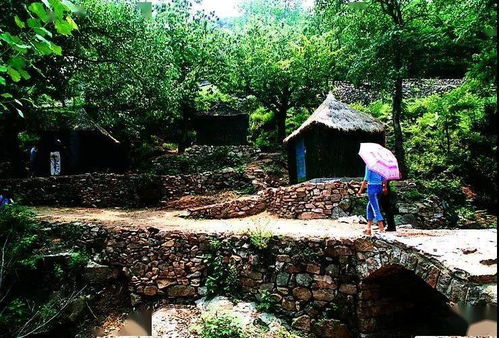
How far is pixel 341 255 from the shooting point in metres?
7.88

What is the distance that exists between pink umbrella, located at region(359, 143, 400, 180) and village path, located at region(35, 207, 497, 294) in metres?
1.19

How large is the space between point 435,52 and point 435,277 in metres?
10.3

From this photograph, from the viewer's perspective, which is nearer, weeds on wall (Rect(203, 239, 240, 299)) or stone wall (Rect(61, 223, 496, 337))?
stone wall (Rect(61, 223, 496, 337))

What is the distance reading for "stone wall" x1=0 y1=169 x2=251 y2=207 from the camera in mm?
14414

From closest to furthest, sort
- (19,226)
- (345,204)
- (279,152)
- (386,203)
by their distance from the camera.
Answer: (386,203), (19,226), (345,204), (279,152)

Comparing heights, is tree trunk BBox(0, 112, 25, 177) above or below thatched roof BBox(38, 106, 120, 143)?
below

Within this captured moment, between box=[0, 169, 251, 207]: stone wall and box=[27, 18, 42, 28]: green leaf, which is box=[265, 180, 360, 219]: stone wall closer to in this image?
box=[0, 169, 251, 207]: stone wall

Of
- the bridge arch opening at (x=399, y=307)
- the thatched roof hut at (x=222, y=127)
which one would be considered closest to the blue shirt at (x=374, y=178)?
the bridge arch opening at (x=399, y=307)

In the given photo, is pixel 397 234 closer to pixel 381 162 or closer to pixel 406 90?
pixel 381 162

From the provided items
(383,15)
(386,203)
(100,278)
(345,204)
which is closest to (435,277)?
(386,203)

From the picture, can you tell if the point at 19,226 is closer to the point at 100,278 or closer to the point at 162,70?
the point at 100,278

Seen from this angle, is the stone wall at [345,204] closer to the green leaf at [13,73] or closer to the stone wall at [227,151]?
the stone wall at [227,151]

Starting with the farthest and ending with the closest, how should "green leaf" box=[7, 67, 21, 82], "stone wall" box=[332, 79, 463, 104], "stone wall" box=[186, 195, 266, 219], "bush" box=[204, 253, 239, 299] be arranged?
"stone wall" box=[332, 79, 463, 104] < "stone wall" box=[186, 195, 266, 219] < "bush" box=[204, 253, 239, 299] < "green leaf" box=[7, 67, 21, 82]

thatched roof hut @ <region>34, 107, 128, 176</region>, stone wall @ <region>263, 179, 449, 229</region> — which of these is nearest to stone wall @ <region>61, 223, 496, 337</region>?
stone wall @ <region>263, 179, 449, 229</region>
